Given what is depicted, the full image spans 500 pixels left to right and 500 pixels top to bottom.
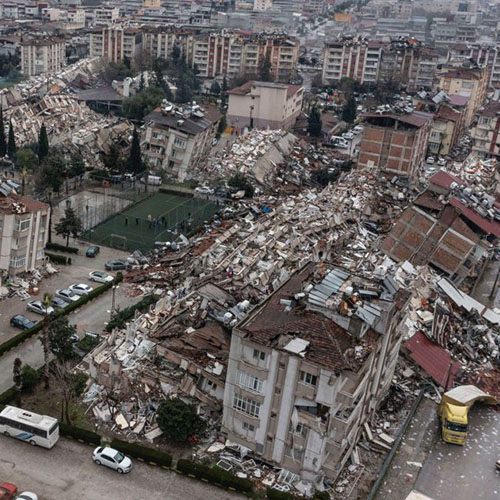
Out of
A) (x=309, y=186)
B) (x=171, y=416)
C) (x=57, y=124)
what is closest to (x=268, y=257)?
(x=171, y=416)

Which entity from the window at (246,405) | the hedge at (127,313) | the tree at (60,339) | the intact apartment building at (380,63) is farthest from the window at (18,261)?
the intact apartment building at (380,63)

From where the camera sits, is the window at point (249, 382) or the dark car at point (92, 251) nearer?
the window at point (249, 382)

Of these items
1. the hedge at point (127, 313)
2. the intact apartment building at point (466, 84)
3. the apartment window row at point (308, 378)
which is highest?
the intact apartment building at point (466, 84)

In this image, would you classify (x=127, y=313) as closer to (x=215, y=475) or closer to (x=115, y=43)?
(x=215, y=475)

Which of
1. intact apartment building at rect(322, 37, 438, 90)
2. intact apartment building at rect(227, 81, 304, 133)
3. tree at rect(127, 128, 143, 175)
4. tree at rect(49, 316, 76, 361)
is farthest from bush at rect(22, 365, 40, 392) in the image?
intact apartment building at rect(322, 37, 438, 90)

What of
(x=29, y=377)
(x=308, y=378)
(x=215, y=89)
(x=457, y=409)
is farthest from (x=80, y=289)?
(x=215, y=89)

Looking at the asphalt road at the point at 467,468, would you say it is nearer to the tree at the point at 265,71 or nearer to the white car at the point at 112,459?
the white car at the point at 112,459

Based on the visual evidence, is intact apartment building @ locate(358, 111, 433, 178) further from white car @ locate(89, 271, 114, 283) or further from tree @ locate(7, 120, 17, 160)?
tree @ locate(7, 120, 17, 160)
